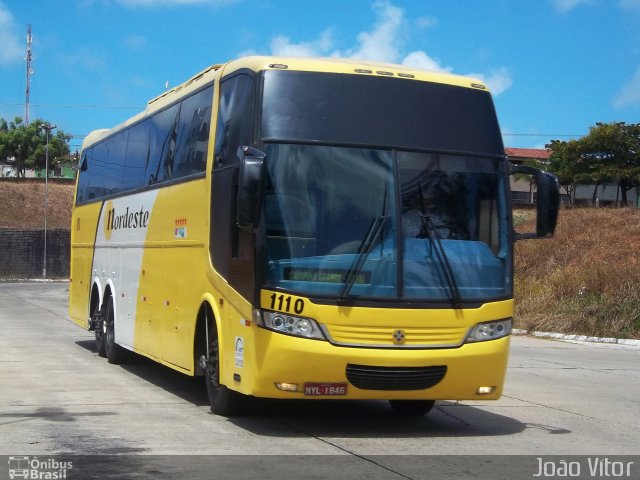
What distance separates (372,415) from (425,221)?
286cm

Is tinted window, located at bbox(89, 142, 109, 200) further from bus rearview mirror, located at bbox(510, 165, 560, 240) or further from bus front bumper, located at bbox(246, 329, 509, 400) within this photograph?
bus rearview mirror, located at bbox(510, 165, 560, 240)

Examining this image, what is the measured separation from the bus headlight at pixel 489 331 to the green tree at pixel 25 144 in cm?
8009

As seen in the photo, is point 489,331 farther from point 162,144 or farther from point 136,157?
point 136,157

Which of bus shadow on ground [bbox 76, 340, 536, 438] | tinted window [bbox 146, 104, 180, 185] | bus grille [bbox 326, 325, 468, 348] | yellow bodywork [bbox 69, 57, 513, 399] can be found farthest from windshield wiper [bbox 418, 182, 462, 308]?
tinted window [bbox 146, 104, 180, 185]

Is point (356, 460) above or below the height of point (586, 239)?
below

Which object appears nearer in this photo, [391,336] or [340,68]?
[391,336]

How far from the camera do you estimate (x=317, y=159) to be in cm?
895

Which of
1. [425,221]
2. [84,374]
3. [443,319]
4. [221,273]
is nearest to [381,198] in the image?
[425,221]

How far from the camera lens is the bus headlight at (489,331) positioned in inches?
355

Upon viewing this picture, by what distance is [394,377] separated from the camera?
28.8ft

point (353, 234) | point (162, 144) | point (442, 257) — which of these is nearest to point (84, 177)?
point (162, 144)

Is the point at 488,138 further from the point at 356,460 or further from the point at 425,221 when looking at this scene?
the point at 356,460

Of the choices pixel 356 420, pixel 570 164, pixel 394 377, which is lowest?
pixel 356 420

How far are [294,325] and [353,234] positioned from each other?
39.3 inches
